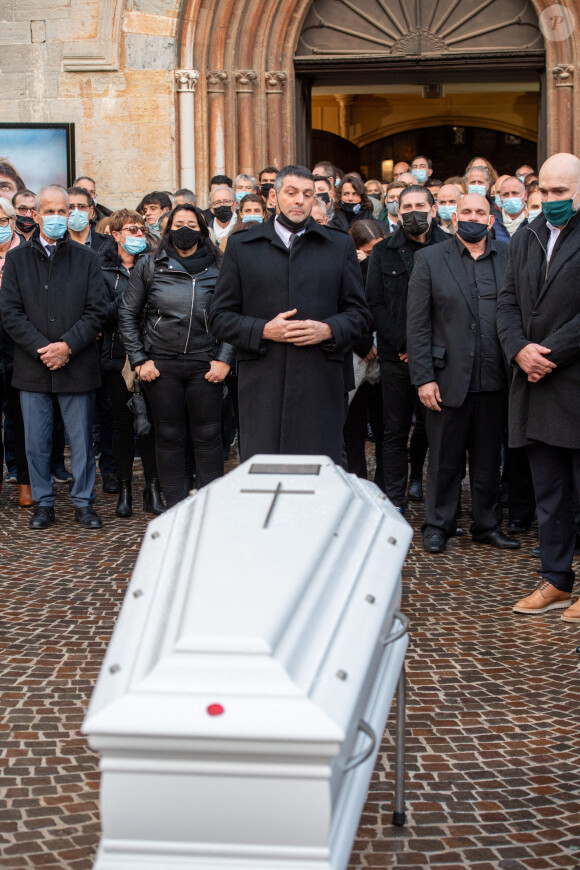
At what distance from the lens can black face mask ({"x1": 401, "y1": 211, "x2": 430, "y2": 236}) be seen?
7.43 meters

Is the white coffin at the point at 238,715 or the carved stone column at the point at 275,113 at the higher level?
the carved stone column at the point at 275,113

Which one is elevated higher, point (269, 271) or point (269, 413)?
point (269, 271)

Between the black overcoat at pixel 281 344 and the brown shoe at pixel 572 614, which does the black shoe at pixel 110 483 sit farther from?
the brown shoe at pixel 572 614

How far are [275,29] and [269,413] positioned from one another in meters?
9.55

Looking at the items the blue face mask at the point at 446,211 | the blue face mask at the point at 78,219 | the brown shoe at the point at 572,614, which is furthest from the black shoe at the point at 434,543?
the blue face mask at the point at 78,219

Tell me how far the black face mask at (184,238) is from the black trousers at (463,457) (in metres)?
1.76

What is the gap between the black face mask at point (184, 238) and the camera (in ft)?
22.8

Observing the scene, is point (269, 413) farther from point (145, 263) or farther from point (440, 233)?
point (440, 233)

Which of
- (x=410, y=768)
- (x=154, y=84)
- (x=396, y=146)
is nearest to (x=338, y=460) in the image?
(x=410, y=768)

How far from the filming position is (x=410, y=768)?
384 centimetres

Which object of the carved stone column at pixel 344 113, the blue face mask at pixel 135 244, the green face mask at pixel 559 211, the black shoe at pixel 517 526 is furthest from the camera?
the carved stone column at pixel 344 113

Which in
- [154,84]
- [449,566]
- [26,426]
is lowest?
[449,566]

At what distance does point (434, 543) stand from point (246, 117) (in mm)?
8343

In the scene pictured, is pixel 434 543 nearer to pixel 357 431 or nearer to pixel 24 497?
pixel 357 431
